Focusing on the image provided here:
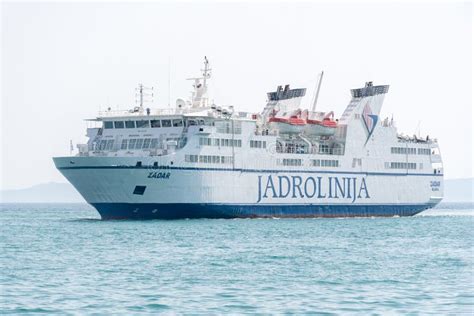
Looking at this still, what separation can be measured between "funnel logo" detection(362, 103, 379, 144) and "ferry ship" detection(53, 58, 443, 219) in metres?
0.08

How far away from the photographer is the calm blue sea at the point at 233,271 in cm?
2911

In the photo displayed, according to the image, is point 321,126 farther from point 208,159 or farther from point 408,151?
point 208,159

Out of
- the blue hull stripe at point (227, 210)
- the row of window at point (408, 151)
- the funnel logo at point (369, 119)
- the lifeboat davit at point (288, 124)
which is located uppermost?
the funnel logo at point (369, 119)

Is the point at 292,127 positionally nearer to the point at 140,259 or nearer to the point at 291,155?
the point at 291,155

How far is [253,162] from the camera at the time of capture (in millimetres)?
72062

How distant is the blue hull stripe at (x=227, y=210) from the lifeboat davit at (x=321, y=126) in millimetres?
5814

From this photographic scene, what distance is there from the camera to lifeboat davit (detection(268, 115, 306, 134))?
251 feet

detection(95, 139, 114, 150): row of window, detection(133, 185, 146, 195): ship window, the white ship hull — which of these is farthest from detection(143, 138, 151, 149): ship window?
detection(133, 185, 146, 195): ship window

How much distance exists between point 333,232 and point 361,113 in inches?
934

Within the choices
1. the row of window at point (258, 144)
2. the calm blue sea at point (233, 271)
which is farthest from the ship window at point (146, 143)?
the calm blue sea at point (233, 271)

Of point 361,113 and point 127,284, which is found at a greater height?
point 361,113

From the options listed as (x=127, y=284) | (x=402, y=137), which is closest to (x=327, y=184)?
(x=402, y=137)

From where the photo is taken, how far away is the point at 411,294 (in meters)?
31.2

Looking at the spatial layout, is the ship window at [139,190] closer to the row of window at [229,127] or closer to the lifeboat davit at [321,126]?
the row of window at [229,127]
